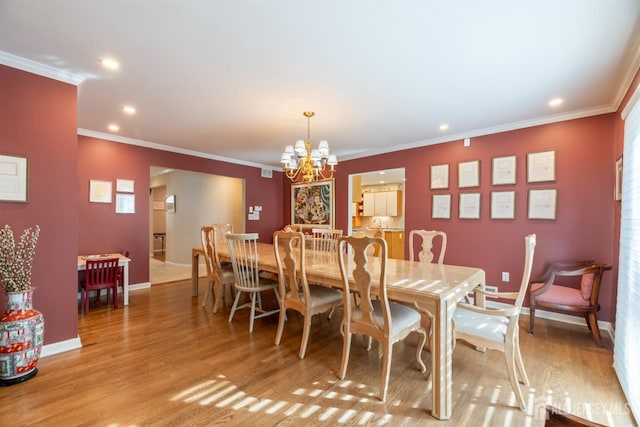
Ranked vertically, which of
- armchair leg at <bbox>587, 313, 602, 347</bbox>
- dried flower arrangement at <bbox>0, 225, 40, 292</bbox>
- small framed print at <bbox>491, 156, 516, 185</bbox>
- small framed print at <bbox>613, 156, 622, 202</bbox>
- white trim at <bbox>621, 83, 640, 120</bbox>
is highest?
white trim at <bbox>621, 83, 640, 120</bbox>

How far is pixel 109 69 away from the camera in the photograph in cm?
231

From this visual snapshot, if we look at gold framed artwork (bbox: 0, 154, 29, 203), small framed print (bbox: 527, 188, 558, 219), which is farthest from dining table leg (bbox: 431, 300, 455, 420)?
gold framed artwork (bbox: 0, 154, 29, 203)

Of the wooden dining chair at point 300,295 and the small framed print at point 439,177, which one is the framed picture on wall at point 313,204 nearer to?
the small framed print at point 439,177

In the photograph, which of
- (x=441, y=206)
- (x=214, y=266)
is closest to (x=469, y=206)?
(x=441, y=206)

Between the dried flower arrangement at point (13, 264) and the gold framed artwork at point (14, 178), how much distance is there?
0.24 meters

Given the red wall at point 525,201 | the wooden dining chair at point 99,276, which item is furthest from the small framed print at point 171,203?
the red wall at point 525,201

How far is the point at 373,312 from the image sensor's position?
2.07 m

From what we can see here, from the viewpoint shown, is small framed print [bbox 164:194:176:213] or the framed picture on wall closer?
the framed picture on wall

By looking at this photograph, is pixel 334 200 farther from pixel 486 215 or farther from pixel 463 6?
pixel 463 6

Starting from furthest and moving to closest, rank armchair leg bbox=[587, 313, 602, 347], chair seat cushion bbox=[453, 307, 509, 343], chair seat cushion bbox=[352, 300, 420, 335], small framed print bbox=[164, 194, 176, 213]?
small framed print bbox=[164, 194, 176, 213], armchair leg bbox=[587, 313, 602, 347], chair seat cushion bbox=[352, 300, 420, 335], chair seat cushion bbox=[453, 307, 509, 343]

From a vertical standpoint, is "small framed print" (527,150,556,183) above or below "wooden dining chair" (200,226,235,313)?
above

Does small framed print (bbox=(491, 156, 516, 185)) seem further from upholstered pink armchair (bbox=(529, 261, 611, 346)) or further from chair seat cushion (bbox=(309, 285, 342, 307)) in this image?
chair seat cushion (bbox=(309, 285, 342, 307))

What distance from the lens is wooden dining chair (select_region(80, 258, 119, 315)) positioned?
3361 millimetres

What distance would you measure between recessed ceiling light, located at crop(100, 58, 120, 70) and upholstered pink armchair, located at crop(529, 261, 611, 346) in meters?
4.45
